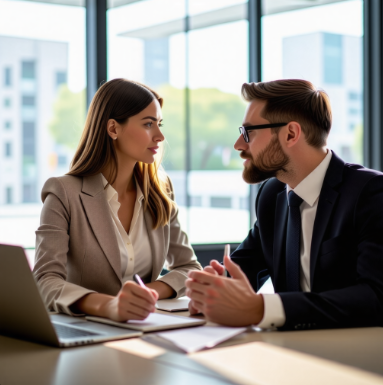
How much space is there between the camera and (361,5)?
5.66 metres

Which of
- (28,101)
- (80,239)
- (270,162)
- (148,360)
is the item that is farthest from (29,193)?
(148,360)

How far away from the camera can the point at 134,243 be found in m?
2.34

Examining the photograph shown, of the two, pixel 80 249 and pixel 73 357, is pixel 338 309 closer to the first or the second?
pixel 73 357

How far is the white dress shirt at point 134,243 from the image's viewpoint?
7.49ft

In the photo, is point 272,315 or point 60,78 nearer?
point 272,315

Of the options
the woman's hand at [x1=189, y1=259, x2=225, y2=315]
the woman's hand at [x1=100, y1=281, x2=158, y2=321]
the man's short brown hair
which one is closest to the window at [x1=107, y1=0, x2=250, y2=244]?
the man's short brown hair

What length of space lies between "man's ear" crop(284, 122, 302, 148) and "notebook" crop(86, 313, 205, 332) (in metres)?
0.80

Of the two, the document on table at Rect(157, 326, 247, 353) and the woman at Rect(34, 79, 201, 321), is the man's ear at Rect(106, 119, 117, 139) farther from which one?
the document on table at Rect(157, 326, 247, 353)

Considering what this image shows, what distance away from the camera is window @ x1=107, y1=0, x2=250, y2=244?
4886 mm

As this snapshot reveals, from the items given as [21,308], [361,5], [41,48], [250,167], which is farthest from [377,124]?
[21,308]

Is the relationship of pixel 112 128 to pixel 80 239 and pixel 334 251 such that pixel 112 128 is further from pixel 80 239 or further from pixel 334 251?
pixel 334 251

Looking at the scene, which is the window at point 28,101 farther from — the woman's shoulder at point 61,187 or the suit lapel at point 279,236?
the suit lapel at point 279,236

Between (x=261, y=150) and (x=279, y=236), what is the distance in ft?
1.08

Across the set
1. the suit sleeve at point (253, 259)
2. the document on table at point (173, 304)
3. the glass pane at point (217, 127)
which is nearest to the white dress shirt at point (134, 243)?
the document on table at point (173, 304)
